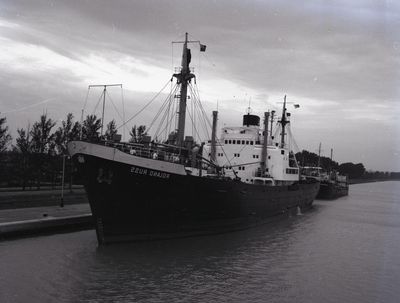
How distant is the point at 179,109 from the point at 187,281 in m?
10.6

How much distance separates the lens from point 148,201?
18.6 metres

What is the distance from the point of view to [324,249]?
69.4 ft

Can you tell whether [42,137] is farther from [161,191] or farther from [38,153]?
[161,191]

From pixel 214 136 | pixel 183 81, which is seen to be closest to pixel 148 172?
pixel 183 81

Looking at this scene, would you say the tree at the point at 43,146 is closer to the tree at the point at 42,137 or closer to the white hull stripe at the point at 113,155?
the tree at the point at 42,137

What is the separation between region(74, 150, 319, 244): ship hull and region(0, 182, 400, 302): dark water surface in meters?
0.66

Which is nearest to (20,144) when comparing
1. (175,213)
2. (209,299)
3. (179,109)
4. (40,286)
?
(179,109)

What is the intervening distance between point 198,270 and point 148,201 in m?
4.42

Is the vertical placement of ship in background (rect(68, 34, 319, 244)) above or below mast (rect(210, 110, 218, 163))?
below

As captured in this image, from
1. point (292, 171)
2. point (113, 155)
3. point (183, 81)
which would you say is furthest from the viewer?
point (292, 171)

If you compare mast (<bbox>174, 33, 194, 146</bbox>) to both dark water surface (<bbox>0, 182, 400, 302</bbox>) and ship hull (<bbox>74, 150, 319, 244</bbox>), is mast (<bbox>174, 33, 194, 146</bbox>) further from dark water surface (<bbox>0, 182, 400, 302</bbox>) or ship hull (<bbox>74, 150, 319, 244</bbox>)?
dark water surface (<bbox>0, 182, 400, 302</bbox>)

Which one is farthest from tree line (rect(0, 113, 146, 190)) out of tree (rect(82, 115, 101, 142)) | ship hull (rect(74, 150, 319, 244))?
ship hull (rect(74, 150, 319, 244))

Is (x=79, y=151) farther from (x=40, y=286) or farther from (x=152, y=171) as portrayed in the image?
(x=40, y=286)

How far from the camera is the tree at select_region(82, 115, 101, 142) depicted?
3806 cm
